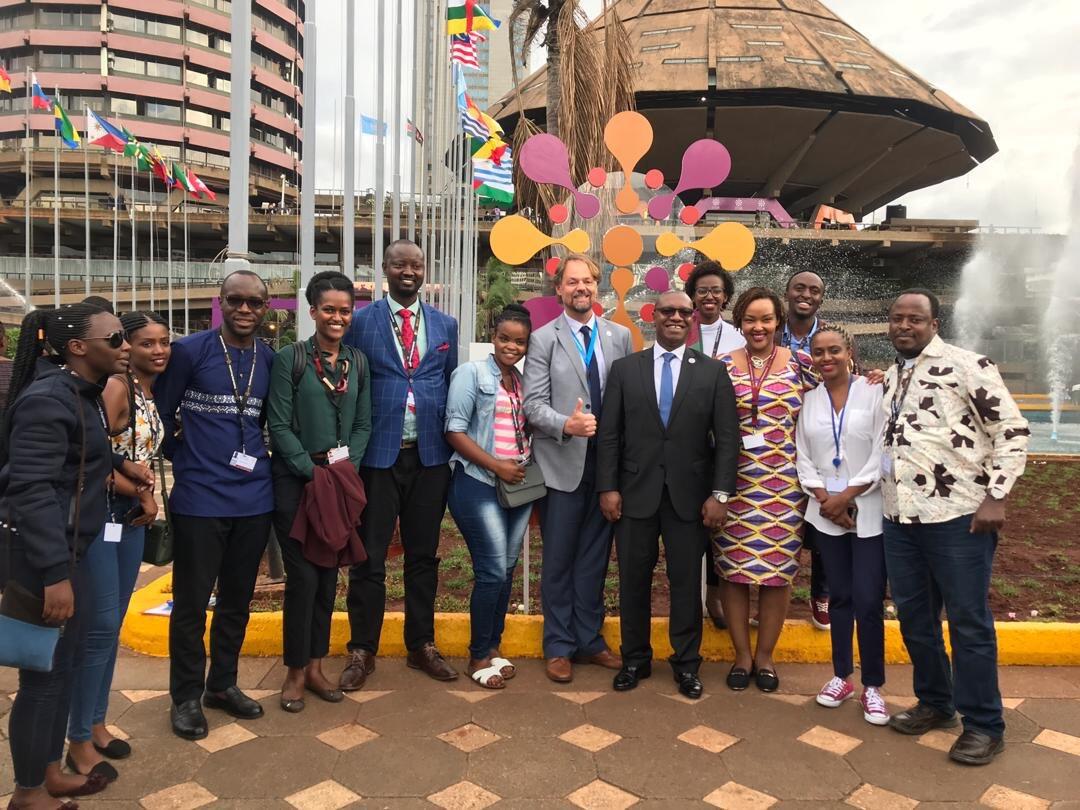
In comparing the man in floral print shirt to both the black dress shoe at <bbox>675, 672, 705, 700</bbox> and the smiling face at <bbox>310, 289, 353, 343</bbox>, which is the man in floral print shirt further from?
the smiling face at <bbox>310, 289, 353, 343</bbox>

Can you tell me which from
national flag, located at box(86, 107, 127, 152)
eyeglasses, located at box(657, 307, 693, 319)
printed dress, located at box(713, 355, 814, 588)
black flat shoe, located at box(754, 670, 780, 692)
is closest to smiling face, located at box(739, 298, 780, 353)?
printed dress, located at box(713, 355, 814, 588)

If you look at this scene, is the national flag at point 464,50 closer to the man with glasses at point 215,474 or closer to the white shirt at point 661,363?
the white shirt at point 661,363

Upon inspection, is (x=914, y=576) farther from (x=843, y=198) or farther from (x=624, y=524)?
(x=843, y=198)

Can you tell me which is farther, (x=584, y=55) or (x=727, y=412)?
(x=584, y=55)

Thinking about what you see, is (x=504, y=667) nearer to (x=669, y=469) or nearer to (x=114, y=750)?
(x=669, y=469)

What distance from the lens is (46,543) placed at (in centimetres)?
249

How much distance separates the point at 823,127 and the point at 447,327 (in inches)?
1548

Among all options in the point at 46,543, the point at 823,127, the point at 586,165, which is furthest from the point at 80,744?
the point at 823,127

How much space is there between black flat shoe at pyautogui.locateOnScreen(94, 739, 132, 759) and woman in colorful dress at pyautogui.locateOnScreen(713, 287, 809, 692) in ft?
8.92

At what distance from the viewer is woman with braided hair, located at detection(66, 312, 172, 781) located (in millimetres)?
2971

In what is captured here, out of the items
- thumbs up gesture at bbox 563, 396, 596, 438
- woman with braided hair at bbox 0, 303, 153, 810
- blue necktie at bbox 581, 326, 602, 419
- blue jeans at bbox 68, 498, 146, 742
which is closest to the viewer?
woman with braided hair at bbox 0, 303, 153, 810

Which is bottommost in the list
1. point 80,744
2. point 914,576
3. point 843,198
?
point 80,744

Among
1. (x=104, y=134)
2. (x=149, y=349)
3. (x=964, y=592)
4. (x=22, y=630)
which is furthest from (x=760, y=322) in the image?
(x=104, y=134)

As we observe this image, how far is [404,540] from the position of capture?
13.1ft
